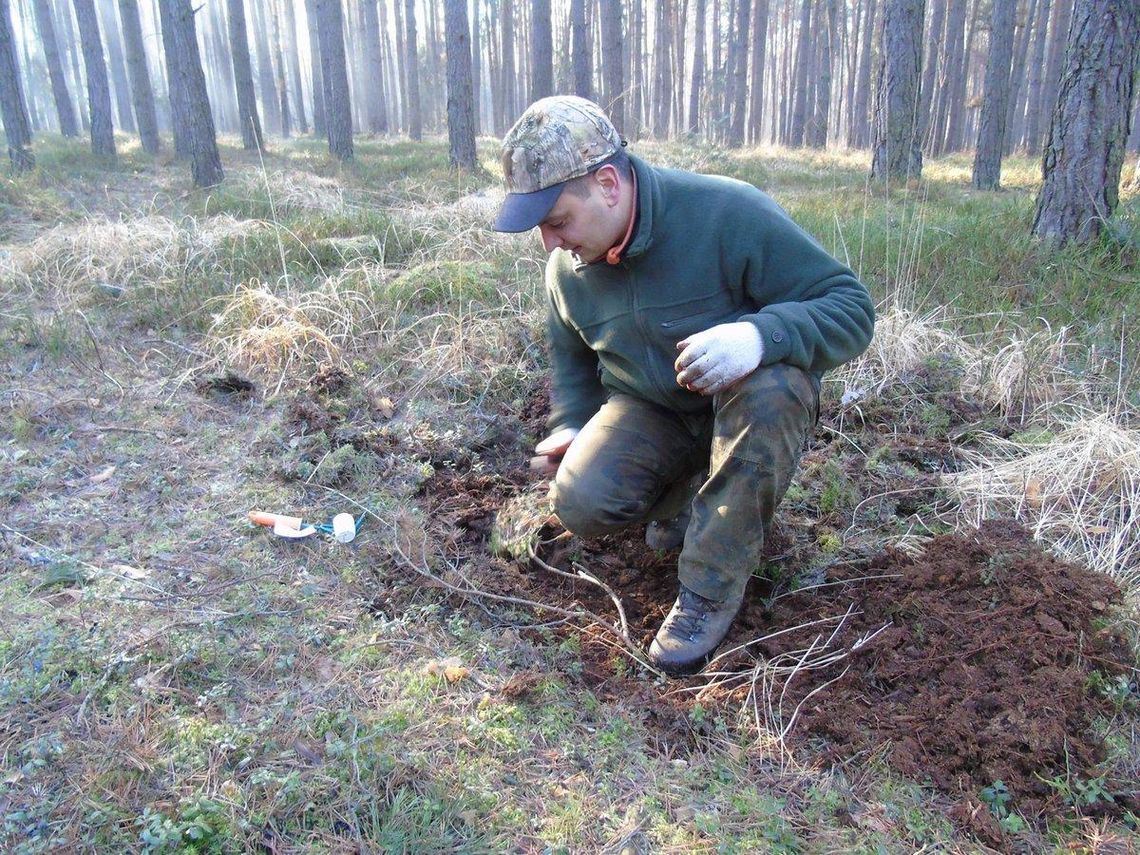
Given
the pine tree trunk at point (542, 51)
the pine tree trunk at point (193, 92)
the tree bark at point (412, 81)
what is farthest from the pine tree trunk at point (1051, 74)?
the pine tree trunk at point (193, 92)

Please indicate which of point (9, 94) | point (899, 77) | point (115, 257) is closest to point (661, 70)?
point (899, 77)

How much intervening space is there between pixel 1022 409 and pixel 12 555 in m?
4.04

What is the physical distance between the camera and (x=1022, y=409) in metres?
3.41

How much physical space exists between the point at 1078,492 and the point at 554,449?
6.30 feet

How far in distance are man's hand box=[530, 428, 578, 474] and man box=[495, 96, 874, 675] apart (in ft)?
0.54

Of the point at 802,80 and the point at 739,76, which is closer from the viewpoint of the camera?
→ the point at 802,80

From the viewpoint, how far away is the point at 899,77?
8.45m

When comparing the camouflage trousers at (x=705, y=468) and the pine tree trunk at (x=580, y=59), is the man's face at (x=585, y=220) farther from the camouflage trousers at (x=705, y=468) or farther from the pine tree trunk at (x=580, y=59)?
the pine tree trunk at (x=580, y=59)

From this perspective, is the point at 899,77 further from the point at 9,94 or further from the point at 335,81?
the point at 9,94

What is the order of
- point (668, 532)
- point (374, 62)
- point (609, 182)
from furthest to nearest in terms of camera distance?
point (374, 62) < point (668, 532) < point (609, 182)

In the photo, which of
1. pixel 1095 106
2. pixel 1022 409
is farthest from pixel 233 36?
pixel 1022 409

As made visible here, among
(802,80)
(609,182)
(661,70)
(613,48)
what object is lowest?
(609,182)

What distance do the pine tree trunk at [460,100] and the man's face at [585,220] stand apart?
30.7 ft

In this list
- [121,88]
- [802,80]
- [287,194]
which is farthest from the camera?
[121,88]
